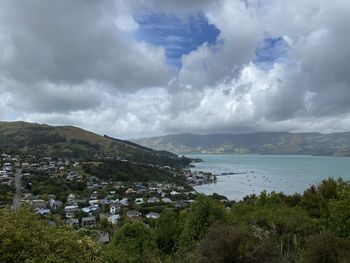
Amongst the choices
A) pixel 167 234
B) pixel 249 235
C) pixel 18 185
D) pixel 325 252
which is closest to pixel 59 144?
pixel 18 185

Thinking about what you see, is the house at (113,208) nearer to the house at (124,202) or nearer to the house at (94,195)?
the house at (124,202)

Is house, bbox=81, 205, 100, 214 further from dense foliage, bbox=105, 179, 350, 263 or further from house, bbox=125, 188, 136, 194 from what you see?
dense foliage, bbox=105, 179, 350, 263

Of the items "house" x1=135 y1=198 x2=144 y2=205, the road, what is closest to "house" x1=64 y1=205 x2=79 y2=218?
the road

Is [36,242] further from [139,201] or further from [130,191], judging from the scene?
[130,191]

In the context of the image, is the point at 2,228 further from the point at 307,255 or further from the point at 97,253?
the point at 307,255

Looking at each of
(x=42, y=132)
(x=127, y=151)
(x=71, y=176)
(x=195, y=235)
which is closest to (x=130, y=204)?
(x=71, y=176)
